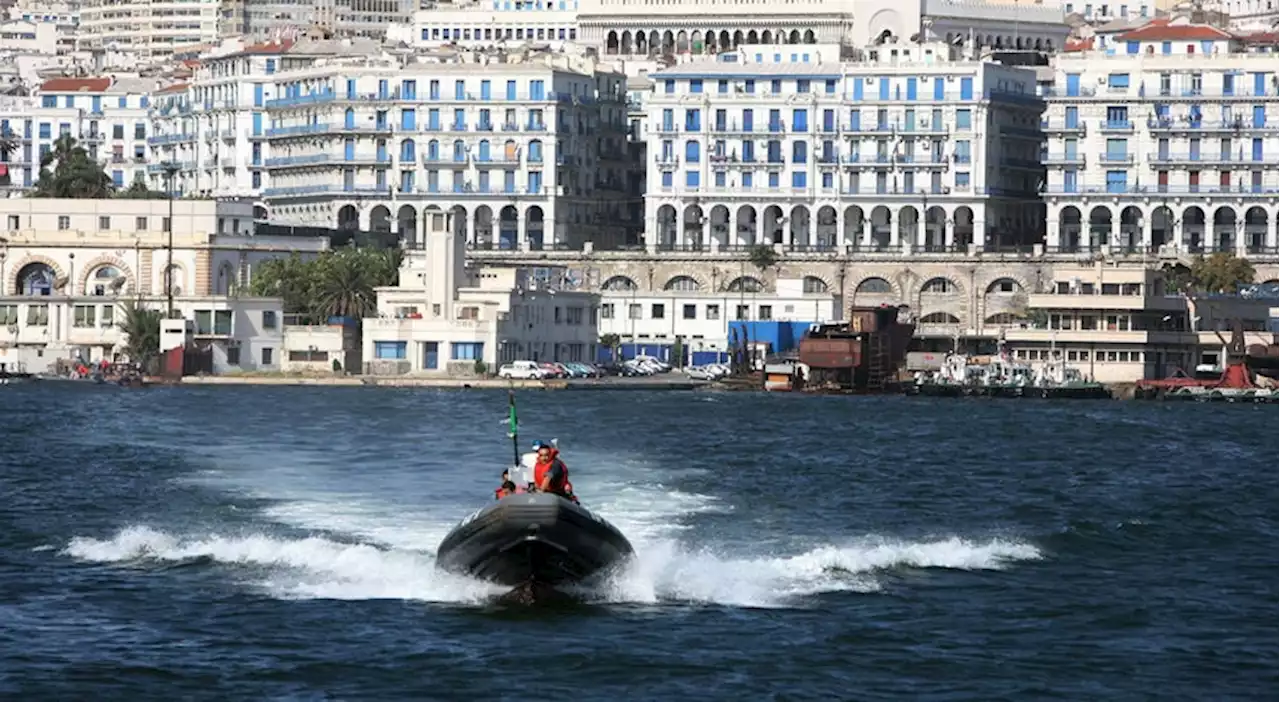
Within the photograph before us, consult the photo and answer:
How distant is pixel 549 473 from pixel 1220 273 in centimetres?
12090

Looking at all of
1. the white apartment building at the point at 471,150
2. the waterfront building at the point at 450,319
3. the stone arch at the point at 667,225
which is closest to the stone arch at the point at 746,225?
the stone arch at the point at 667,225

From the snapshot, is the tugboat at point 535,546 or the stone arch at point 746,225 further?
the stone arch at point 746,225

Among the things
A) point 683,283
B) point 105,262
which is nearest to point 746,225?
point 683,283

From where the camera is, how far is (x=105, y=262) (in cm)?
17112

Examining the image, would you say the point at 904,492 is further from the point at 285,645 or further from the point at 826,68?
the point at 826,68

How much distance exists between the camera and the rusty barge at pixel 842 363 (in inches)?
6107

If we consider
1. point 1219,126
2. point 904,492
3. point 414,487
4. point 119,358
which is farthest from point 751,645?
point 1219,126

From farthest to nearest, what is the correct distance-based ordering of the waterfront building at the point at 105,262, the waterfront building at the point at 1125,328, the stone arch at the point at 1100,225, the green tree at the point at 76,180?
1. the green tree at the point at 76,180
2. the stone arch at the point at 1100,225
3. the waterfront building at the point at 105,262
4. the waterfront building at the point at 1125,328

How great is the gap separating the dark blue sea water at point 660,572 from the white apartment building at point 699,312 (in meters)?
70.8

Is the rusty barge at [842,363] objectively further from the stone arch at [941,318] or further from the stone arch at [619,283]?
the stone arch at [619,283]

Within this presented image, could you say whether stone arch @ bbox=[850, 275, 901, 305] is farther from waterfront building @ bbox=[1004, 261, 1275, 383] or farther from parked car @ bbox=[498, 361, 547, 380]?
parked car @ bbox=[498, 361, 547, 380]

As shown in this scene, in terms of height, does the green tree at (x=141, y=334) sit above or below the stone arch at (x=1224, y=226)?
below

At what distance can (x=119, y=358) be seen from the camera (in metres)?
160

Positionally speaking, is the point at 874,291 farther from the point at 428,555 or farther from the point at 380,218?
the point at 428,555
